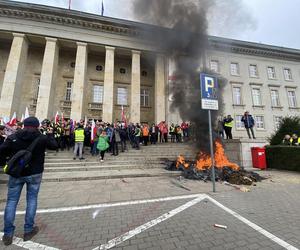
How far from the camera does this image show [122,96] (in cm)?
2192

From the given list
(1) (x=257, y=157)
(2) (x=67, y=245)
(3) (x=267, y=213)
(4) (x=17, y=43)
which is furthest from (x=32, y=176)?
(4) (x=17, y=43)

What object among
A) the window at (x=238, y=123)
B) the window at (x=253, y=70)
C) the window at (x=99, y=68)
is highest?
the window at (x=253, y=70)

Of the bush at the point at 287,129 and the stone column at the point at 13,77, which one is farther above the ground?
the stone column at the point at 13,77

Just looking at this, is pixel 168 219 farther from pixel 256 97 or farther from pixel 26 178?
pixel 256 97

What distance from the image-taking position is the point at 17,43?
1703 cm

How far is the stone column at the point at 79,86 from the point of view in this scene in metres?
16.9

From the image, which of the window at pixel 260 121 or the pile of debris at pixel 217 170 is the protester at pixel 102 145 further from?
the window at pixel 260 121

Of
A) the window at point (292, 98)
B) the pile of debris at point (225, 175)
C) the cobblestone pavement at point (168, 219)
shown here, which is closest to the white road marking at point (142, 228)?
the cobblestone pavement at point (168, 219)

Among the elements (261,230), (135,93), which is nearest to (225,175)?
(261,230)

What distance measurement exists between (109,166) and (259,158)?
809 centimetres

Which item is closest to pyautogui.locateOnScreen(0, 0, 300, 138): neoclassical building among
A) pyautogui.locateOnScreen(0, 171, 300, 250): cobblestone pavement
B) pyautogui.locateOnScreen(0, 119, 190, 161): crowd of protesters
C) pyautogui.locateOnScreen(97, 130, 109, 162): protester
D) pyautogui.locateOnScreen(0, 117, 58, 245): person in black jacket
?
pyautogui.locateOnScreen(0, 119, 190, 161): crowd of protesters

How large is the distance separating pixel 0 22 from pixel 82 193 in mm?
20930

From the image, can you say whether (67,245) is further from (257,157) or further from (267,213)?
(257,157)

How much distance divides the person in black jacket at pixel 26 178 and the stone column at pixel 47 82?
50.4ft
